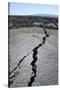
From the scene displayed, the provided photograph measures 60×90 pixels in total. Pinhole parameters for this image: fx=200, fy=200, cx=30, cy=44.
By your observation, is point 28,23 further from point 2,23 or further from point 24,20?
point 2,23

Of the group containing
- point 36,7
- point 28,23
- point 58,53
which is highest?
point 36,7

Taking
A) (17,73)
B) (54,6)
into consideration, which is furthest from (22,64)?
(54,6)

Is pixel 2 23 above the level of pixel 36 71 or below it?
above

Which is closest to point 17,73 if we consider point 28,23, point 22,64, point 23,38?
point 22,64

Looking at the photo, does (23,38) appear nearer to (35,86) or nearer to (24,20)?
(24,20)
